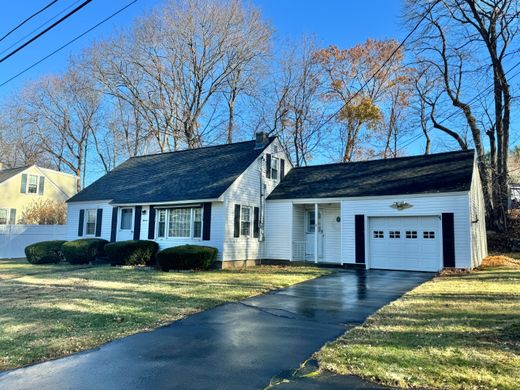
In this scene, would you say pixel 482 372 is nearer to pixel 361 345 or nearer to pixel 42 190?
pixel 361 345

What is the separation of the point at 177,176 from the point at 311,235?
7.22 m

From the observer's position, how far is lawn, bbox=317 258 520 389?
419cm

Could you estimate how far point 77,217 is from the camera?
71.0ft

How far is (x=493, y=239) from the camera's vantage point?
22094 millimetres

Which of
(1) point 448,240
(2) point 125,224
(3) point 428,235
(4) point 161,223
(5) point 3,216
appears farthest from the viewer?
(5) point 3,216

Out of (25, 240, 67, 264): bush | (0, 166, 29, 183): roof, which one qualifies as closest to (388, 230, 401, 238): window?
(25, 240, 67, 264): bush

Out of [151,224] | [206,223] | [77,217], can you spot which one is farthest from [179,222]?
[77,217]

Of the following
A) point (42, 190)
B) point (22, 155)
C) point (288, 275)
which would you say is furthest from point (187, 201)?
point (22, 155)

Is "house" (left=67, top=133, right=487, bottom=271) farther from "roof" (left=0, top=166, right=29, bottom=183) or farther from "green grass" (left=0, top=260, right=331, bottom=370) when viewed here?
"roof" (left=0, top=166, right=29, bottom=183)

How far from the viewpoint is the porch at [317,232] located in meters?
17.6

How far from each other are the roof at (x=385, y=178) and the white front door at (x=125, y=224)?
22.5 ft

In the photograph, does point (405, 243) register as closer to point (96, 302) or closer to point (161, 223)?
point (161, 223)

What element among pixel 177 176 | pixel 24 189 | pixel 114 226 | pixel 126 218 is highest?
pixel 24 189

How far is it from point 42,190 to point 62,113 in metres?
10.7
